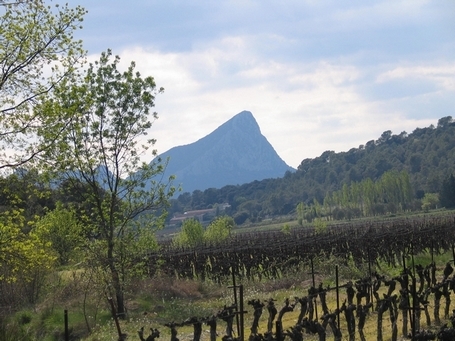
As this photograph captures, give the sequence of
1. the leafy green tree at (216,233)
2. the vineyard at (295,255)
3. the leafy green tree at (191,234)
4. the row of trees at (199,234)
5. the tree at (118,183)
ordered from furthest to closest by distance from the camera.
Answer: the leafy green tree at (216,233)
the row of trees at (199,234)
the leafy green tree at (191,234)
the vineyard at (295,255)
the tree at (118,183)

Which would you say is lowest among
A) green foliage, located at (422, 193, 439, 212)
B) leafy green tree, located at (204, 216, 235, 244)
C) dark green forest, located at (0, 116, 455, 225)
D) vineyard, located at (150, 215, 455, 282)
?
vineyard, located at (150, 215, 455, 282)

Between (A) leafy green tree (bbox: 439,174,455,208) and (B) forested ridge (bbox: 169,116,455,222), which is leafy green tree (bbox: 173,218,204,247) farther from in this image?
(B) forested ridge (bbox: 169,116,455,222)

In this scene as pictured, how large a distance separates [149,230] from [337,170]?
15750 centimetres

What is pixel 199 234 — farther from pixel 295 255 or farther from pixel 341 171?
pixel 341 171

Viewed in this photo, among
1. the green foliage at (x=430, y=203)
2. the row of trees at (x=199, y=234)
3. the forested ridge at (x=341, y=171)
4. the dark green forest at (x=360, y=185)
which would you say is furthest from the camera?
the forested ridge at (x=341, y=171)

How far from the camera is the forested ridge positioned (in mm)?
142625

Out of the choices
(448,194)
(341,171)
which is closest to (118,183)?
(448,194)

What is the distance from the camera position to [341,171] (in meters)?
172

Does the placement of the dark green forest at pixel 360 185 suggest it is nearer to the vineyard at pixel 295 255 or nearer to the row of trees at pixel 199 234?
the row of trees at pixel 199 234

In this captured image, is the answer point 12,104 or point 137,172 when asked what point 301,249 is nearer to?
point 137,172

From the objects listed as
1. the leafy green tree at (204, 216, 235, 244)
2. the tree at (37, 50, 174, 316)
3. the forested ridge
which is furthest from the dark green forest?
the tree at (37, 50, 174, 316)

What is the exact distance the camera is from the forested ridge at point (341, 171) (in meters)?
143

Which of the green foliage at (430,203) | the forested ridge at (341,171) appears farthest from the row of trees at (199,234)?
the forested ridge at (341,171)

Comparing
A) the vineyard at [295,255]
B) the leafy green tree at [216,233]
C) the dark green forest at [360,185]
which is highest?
the dark green forest at [360,185]
